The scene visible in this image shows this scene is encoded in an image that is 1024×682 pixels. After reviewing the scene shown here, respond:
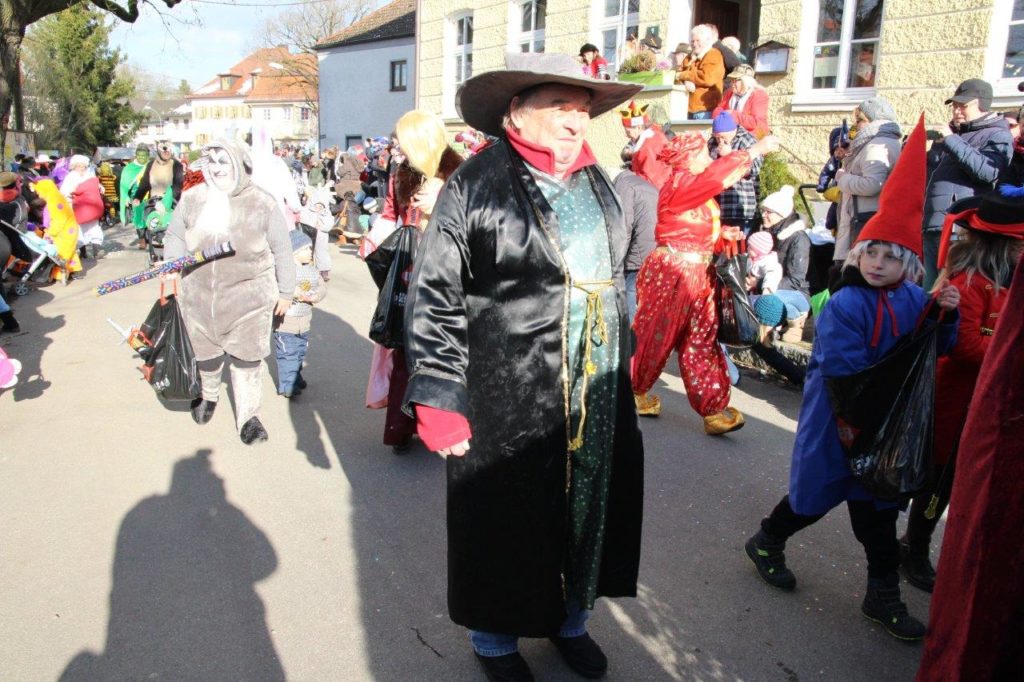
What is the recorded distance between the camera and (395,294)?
4.18m

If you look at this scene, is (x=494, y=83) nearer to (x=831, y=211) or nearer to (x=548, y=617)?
(x=548, y=617)

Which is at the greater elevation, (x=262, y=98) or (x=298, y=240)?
(x=262, y=98)

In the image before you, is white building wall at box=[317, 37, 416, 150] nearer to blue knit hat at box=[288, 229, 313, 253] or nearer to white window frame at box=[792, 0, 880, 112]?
white window frame at box=[792, 0, 880, 112]

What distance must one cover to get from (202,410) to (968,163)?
5791 mm

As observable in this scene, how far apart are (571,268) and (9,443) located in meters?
4.25

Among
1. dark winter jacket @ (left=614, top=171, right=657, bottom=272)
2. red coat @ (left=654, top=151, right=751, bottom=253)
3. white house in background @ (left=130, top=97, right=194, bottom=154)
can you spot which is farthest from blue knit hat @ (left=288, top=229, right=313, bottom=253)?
white house in background @ (left=130, top=97, right=194, bottom=154)

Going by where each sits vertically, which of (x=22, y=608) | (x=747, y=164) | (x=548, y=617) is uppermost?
(x=747, y=164)

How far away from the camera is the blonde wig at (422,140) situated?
4082 millimetres

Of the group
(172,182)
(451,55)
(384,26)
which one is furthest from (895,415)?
(384,26)

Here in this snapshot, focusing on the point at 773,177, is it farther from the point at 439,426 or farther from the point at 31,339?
the point at 439,426

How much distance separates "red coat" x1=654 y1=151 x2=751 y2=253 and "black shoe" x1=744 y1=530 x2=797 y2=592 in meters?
2.27

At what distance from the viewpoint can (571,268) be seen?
2.35 m

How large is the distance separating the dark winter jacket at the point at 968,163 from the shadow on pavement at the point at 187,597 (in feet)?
17.0

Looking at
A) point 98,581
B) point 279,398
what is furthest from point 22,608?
point 279,398
